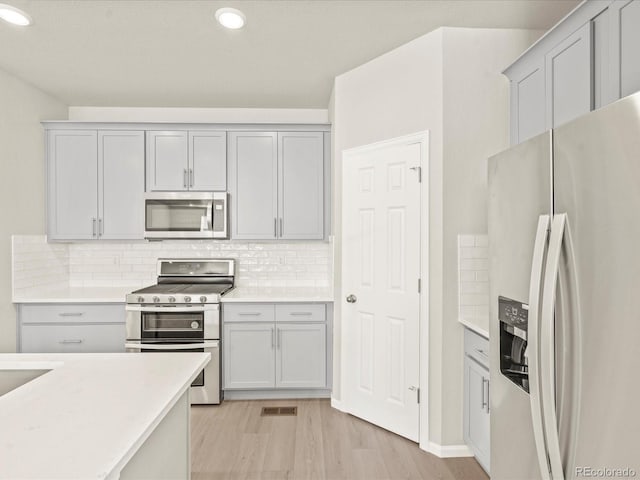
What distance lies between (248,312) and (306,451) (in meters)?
1.25

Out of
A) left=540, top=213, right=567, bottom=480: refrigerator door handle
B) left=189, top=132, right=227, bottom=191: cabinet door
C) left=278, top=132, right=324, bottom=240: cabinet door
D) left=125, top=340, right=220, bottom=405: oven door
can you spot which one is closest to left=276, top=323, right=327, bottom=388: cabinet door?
left=125, top=340, right=220, bottom=405: oven door

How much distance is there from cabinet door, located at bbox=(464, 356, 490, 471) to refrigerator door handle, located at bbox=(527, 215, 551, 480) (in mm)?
1048

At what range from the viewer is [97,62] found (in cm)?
304

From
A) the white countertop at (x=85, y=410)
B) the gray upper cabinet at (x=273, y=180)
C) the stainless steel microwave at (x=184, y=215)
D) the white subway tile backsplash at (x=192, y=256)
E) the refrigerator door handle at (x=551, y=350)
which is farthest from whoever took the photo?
the white subway tile backsplash at (x=192, y=256)

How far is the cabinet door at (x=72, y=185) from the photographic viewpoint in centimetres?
371

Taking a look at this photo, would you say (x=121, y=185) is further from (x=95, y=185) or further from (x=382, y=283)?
(x=382, y=283)

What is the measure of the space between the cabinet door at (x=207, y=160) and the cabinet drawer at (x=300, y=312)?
1312mm

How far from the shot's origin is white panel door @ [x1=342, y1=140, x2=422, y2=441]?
2762 millimetres

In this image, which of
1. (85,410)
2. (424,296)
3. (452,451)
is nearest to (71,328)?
(85,410)

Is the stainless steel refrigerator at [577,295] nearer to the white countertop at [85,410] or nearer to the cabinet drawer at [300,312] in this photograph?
the white countertop at [85,410]

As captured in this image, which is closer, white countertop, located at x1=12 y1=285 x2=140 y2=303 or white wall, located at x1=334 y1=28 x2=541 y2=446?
white wall, located at x1=334 y1=28 x2=541 y2=446

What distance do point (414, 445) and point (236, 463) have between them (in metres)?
1.19

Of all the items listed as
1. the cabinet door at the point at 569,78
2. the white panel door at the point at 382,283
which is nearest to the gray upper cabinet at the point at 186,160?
the white panel door at the point at 382,283

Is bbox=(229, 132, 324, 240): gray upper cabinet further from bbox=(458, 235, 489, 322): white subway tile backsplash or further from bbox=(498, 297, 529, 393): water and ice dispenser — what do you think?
bbox=(498, 297, 529, 393): water and ice dispenser
